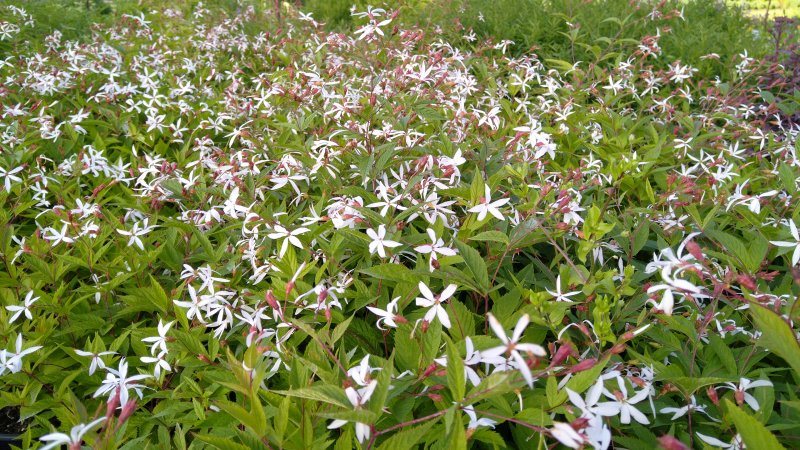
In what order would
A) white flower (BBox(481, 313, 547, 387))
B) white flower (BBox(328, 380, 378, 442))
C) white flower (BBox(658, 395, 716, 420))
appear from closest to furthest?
white flower (BBox(481, 313, 547, 387)) < white flower (BBox(328, 380, 378, 442)) < white flower (BBox(658, 395, 716, 420))

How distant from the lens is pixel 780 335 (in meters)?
0.83

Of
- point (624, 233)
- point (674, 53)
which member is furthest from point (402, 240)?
point (674, 53)

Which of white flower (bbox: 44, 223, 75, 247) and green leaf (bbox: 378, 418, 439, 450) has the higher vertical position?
green leaf (bbox: 378, 418, 439, 450)

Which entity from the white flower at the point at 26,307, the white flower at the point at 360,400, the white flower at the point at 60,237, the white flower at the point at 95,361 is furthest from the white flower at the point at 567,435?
the white flower at the point at 60,237

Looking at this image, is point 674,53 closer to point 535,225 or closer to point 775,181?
point 775,181

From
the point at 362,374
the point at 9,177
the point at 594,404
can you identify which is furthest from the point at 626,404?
the point at 9,177

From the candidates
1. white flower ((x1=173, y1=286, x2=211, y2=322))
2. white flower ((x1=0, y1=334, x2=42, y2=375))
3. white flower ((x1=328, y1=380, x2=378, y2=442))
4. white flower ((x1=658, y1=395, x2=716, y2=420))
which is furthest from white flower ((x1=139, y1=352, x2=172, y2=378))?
white flower ((x1=658, y1=395, x2=716, y2=420))

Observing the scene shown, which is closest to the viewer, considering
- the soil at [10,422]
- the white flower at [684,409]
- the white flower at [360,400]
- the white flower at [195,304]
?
the white flower at [360,400]

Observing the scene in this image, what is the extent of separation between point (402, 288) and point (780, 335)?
0.72 metres

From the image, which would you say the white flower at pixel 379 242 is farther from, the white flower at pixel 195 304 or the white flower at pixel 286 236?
the white flower at pixel 195 304

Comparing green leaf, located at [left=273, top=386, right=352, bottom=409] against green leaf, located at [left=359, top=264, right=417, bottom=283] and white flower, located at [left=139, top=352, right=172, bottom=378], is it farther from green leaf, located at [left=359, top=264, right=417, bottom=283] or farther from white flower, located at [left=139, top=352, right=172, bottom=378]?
white flower, located at [left=139, top=352, right=172, bottom=378]

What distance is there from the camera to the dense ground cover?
99 cm

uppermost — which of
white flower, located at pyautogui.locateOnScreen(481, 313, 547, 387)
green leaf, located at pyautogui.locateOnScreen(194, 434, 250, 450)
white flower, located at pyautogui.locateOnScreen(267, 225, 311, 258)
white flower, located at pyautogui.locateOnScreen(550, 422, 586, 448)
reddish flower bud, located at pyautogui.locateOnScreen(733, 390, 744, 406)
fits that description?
white flower, located at pyautogui.locateOnScreen(481, 313, 547, 387)

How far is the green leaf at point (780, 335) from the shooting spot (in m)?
0.81
